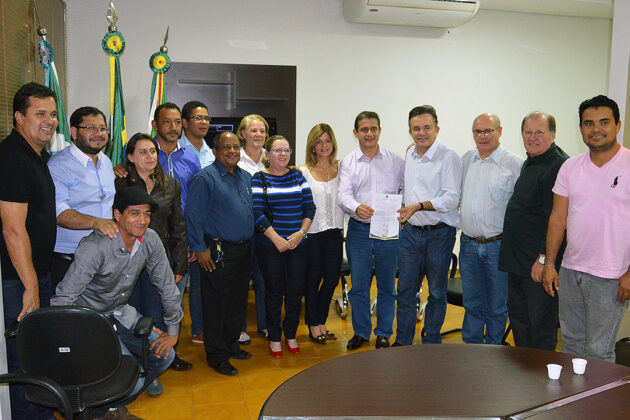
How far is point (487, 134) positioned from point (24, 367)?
2.89 metres

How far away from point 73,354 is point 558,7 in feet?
21.3

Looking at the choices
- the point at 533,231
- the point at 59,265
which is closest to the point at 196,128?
the point at 59,265

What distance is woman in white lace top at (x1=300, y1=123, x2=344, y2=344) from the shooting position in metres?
3.93

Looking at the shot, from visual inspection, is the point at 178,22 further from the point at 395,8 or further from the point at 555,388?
the point at 555,388

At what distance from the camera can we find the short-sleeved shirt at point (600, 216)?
263 cm

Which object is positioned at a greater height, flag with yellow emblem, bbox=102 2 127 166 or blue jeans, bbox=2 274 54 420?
flag with yellow emblem, bbox=102 2 127 166

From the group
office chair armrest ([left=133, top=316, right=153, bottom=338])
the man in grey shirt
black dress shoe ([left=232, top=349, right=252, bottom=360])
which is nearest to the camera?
office chair armrest ([left=133, top=316, right=153, bottom=338])

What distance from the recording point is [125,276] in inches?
105

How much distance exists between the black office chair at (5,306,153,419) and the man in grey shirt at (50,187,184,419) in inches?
11.2

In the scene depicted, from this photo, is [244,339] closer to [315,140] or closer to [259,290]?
[259,290]

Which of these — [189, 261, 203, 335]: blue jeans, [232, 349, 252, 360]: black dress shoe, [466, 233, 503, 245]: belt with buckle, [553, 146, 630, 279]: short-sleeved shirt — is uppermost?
[553, 146, 630, 279]: short-sleeved shirt

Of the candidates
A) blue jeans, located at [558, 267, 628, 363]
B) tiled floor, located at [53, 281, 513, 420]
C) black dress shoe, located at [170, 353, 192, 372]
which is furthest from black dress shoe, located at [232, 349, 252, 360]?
A: blue jeans, located at [558, 267, 628, 363]

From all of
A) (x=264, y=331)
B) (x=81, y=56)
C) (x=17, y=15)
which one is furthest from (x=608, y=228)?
(x=81, y=56)

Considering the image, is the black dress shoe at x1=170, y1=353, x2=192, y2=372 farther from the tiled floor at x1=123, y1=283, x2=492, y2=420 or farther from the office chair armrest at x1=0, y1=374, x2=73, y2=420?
the office chair armrest at x1=0, y1=374, x2=73, y2=420
